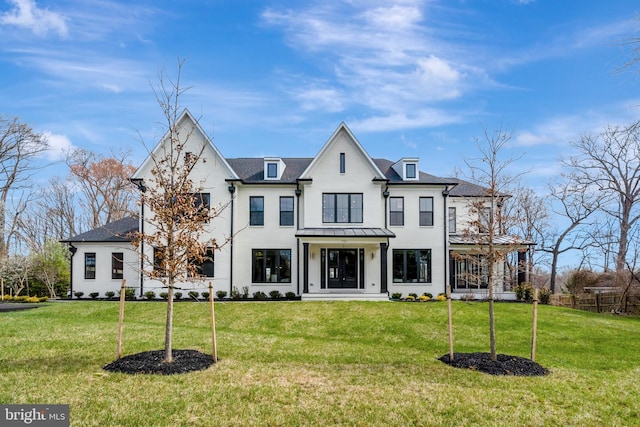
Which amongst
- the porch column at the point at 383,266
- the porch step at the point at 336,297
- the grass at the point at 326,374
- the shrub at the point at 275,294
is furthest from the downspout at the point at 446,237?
the shrub at the point at 275,294

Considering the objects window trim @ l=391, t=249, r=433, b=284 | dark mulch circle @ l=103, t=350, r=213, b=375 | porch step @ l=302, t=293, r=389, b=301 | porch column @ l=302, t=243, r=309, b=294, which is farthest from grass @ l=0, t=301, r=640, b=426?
window trim @ l=391, t=249, r=433, b=284

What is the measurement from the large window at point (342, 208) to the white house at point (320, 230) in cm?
5

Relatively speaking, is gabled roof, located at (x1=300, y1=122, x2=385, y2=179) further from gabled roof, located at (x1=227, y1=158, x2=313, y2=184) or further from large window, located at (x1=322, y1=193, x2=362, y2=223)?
large window, located at (x1=322, y1=193, x2=362, y2=223)

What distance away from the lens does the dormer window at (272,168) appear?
23812mm

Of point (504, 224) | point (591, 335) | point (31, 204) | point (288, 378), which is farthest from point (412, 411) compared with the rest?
point (31, 204)

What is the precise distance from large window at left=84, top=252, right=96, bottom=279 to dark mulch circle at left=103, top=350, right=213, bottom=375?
55.9 feet

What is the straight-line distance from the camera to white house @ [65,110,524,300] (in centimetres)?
2269

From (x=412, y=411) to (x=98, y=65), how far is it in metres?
16.2

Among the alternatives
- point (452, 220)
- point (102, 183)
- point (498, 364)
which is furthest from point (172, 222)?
point (102, 183)

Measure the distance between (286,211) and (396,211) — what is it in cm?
599

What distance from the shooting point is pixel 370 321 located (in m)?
15.8

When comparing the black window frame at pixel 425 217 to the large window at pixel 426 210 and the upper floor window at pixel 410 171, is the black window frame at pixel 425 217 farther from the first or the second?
the upper floor window at pixel 410 171

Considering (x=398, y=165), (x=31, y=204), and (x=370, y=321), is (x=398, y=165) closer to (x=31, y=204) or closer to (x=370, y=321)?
(x=370, y=321)

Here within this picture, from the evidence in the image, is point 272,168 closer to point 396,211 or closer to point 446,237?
point 396,211
